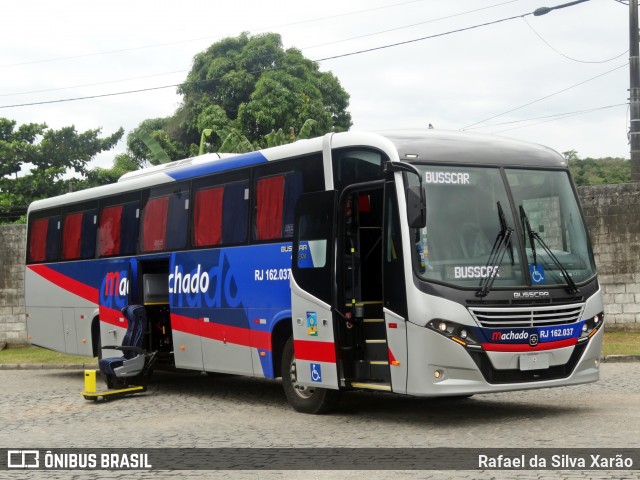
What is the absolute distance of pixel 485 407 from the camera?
12.7 m

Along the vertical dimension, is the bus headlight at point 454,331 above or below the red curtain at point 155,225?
below

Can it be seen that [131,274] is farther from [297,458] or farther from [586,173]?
[586,173]

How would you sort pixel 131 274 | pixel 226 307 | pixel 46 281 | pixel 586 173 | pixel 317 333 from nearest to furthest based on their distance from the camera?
pixel 317 333
pixel 226 307
pixel 131 274
pixel 46 281
pixel 586 173

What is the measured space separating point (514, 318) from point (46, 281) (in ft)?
37.7

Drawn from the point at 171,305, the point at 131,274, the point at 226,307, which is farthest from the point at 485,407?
the point at 131,274

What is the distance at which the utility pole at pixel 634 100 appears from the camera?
79.0ft

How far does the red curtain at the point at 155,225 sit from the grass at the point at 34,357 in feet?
20.0

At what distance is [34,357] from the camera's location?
23.5 metres

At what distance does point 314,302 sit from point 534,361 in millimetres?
2623

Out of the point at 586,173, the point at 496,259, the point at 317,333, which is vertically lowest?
the point at 317,333

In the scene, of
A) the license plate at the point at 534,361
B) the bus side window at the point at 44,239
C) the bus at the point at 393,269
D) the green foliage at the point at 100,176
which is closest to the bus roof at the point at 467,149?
the bus at the point at 393,269

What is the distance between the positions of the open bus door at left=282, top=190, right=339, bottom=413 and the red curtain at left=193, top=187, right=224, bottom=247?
228 cm

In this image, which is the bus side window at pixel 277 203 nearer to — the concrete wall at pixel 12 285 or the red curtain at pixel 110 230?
the red curtain at pixel 110 230

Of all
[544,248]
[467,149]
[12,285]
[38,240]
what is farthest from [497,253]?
[12,285]
